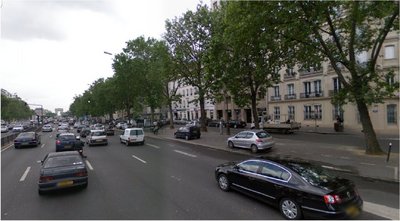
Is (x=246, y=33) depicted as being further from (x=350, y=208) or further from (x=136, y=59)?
(x=136, y=59)

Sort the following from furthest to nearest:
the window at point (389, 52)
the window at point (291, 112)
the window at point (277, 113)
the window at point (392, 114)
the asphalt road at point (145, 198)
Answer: the window at point (277, 113) → the window at point (291, 112) → the window at point (392, 114) → the window at point (389, 52) → the asphalt road at point (145, 198)

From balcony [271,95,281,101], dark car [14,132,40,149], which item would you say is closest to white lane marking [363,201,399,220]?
dark car [14,132,40,149]

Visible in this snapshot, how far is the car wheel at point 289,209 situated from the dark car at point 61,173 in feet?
22.0

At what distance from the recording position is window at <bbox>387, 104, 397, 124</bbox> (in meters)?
33.4

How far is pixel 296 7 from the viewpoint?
15336 millimetres

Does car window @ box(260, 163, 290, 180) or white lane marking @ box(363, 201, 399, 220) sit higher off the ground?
car window @ box(260, 163, 290, 180)

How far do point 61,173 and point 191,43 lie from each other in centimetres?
2632

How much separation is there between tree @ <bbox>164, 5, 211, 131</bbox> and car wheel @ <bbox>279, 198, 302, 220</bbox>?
23674mm

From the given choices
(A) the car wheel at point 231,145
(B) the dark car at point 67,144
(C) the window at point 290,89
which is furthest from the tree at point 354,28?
(C) the window at point 290,89

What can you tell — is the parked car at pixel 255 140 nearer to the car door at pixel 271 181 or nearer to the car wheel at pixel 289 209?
the car door at pixel 271 181

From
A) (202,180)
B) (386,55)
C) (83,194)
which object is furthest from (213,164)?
(386,55)

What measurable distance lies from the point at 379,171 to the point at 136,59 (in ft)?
130

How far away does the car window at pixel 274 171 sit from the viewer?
8060mm

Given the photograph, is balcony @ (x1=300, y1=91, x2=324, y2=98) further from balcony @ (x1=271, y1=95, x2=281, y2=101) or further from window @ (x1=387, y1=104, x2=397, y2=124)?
window @ (x1=387, y1=104, x2=397, y2=124)
